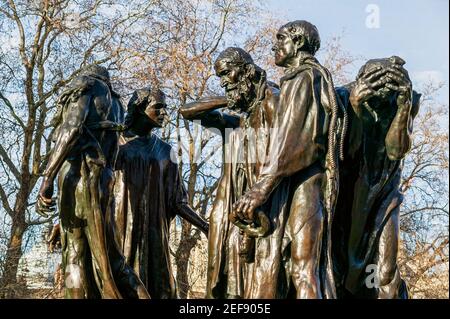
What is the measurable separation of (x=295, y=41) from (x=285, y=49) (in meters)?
0.12

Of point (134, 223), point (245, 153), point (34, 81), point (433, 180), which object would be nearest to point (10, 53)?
point (34, 81)

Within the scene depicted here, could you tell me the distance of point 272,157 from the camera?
10.7 meters

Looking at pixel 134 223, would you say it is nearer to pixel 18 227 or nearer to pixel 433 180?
pixel 18 227

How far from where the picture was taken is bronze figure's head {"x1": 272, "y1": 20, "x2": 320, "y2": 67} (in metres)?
11.2

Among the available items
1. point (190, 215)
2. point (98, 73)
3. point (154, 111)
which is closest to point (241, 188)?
point (98, 73)

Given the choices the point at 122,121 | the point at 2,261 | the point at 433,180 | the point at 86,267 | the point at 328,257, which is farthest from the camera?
the point at 433,180

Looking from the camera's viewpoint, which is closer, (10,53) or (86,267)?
(86,267)

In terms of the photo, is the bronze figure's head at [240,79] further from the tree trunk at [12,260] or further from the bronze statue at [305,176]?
the tree trunk at [12,260]

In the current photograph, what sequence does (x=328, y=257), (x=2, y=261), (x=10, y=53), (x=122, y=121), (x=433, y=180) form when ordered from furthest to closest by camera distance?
(x=433, y=180), (x=10, y=53), (x=2, y=261), (x=122, y=121), (x=328, y=257)

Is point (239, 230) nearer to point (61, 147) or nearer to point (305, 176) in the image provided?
point (305, 176)

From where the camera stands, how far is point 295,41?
11.2 m

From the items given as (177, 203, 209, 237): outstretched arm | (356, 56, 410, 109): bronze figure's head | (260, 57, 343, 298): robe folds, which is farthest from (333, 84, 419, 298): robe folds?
(177, 203, 209, 237): outstretched arm

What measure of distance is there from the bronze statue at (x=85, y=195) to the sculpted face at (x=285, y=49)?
198 cm

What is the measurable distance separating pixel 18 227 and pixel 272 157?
1437 cm
